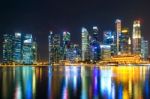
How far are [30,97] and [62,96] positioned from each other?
2.99 m

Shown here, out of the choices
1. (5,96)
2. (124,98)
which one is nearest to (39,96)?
(5,96)

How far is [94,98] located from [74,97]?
6.91 feet

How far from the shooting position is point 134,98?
3158 cm

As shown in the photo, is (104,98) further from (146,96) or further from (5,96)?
(5,96)

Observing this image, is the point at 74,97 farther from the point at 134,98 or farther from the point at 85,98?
the point at 134,98

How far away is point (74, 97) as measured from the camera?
110 ft

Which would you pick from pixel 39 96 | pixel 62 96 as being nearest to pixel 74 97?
pixel 62 96

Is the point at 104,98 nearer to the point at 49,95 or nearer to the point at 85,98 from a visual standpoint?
the point at 85,98

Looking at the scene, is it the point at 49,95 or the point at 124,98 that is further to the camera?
the point at 49,95

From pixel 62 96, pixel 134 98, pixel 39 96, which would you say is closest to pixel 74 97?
pixel 62 96

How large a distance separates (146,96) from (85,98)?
5.56m

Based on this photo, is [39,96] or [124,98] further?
[39,96]

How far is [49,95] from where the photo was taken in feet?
113

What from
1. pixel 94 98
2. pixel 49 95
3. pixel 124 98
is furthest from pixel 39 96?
pixel 124 98
